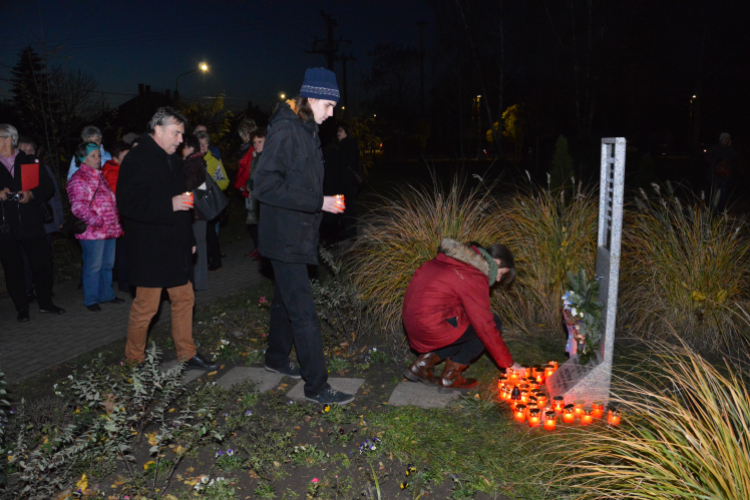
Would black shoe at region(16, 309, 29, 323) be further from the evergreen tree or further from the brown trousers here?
the evergreen tree

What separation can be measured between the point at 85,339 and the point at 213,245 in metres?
3.06

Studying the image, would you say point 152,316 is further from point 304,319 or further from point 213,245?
point 213,245

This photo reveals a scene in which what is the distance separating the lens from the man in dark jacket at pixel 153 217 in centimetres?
398

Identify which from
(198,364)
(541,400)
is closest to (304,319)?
(198,364)

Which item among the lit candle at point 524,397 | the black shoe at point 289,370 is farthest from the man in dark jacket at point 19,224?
the lit candle at point 524,397

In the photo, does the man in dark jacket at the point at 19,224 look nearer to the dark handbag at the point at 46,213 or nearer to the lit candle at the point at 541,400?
the dark handbag at the point at 46,213

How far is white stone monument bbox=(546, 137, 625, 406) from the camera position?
323 cm

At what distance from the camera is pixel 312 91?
11.3 ft

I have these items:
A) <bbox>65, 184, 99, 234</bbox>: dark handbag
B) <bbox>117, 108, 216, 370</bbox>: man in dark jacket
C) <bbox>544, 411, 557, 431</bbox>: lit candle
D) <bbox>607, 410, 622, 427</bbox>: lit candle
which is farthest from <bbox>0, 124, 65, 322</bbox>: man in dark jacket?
<bbox>607, 410, 622, 427</bbox>: lit candle

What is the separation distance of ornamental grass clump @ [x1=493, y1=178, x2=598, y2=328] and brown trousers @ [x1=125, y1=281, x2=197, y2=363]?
274 centimetres

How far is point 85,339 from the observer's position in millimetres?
5520

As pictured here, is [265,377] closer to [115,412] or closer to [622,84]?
[115,412]

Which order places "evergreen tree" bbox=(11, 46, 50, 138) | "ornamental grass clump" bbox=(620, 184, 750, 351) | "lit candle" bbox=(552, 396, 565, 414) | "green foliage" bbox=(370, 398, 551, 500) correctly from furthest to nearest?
"evergreen tree" bbox=(11, 46, 50, 138) < "ornamental grass clump" bbox=(620, 184, 750, 351) < "lit candle" bbox=(552, 396, 565, 414) < "green foliage" bbox=(370, 398, 551, 500)

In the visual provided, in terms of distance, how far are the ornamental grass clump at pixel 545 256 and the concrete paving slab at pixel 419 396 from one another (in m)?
1.49
